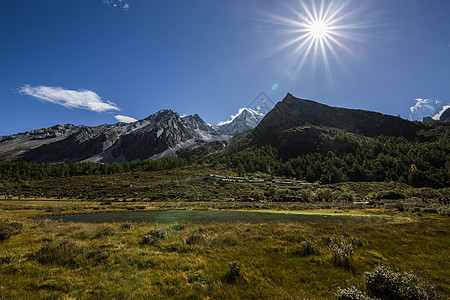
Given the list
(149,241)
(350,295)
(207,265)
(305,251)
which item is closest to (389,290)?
(350,295)

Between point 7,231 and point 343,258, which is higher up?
point 343,258

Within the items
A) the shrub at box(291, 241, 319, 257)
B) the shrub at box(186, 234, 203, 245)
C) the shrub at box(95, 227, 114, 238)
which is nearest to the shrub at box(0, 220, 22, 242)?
the shrub at box(95, 227, 114, 238)

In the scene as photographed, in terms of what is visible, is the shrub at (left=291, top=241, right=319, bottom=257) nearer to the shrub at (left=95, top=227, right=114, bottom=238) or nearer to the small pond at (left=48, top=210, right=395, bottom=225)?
the small pond at (left=48, top=210, right=395, bottom=225)

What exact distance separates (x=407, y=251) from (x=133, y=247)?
2065 cm

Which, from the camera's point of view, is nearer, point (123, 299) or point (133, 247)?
point (123, 299)

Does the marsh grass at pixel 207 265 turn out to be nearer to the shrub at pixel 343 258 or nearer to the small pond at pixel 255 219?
the shrub at pixel 343 258

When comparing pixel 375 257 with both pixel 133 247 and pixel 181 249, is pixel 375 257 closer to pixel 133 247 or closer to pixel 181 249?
pixel 181 249

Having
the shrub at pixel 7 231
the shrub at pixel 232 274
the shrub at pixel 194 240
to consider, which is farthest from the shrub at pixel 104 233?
the shrub at pixel 232 274

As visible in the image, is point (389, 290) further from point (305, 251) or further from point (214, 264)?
point (214, 264)

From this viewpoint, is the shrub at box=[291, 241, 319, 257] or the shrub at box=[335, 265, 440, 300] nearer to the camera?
the shrub at box=[335, 265, 440, 300]

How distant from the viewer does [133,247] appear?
1470 centimetres

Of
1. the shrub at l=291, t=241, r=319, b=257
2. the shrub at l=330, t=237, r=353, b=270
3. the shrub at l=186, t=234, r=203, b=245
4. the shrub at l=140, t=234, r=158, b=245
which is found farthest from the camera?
the shrub at l=140, t=234, r=158, b=245

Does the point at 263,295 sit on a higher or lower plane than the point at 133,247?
higher

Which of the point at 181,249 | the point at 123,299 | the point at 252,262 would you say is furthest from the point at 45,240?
the point at 252,262
